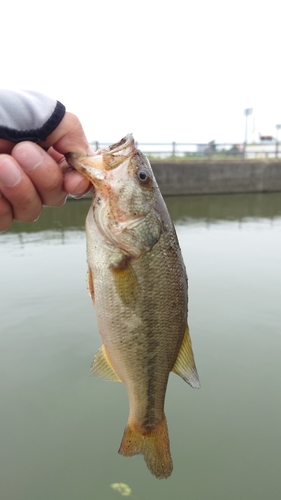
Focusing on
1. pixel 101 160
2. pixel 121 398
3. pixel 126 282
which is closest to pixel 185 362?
pixel 126 282

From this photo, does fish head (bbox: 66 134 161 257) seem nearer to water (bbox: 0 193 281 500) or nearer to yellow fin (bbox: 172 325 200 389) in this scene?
yellow fin (bbox: 172 325 200 389)

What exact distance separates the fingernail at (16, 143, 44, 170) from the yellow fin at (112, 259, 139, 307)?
0.57 metres

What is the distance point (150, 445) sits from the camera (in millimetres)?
1993

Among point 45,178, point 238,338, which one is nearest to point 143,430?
point 45,178

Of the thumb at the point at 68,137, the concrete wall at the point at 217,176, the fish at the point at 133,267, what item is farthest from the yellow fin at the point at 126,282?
the concrete wall at the point at 217,176

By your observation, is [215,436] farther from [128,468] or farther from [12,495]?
[12,495]

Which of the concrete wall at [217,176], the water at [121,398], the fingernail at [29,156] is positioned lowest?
the concrete wall at [217,176]

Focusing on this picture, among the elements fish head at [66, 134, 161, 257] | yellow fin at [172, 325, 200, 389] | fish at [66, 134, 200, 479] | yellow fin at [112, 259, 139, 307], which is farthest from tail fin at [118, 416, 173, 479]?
fish head at [66, 134, 161, 257]

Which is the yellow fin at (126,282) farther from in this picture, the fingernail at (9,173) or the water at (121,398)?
the water at (121,398)

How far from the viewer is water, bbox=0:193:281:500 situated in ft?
10.4

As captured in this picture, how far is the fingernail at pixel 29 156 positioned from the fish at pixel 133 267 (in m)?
0.14

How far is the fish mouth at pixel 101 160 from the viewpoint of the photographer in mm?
1767

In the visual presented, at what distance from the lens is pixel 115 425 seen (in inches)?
145

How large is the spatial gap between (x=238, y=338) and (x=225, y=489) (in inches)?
86.3
